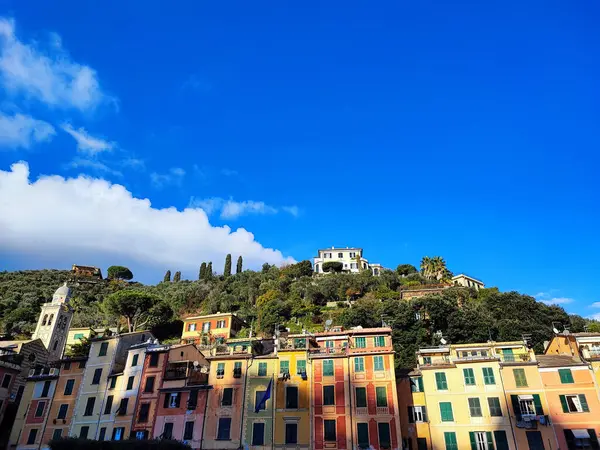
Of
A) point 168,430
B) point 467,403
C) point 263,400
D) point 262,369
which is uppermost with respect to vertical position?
point 262,369

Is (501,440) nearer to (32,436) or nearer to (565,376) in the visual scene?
(565,376)

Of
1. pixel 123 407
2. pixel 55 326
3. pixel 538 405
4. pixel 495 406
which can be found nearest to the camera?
pixel 538 405

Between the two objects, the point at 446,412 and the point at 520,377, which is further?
the point at 446,412

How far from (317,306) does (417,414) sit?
5476cm

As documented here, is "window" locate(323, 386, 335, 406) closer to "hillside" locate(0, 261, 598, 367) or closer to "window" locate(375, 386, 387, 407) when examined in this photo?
"window" locate(375, 386, 387, 407)

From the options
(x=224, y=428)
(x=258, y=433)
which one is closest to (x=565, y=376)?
(x=258, y=433)

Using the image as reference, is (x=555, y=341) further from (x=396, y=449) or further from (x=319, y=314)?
(x=319, y=314)

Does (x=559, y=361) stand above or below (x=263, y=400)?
above

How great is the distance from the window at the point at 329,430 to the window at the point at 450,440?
943cm

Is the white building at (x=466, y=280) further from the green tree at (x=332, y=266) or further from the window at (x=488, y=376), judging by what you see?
the window at (x=488, y=376)

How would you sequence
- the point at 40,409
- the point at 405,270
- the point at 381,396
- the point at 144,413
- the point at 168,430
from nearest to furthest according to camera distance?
1. the point at 381,396
2. the point at 168,430
3. the point at 144,413
4. the point at 40,409
5. the point at 405,270

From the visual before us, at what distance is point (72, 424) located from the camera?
4466 centimetres

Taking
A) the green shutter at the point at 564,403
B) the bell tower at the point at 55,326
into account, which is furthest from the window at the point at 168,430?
the bell tower at the point at 55,326

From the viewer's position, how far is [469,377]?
39875 millimetres
